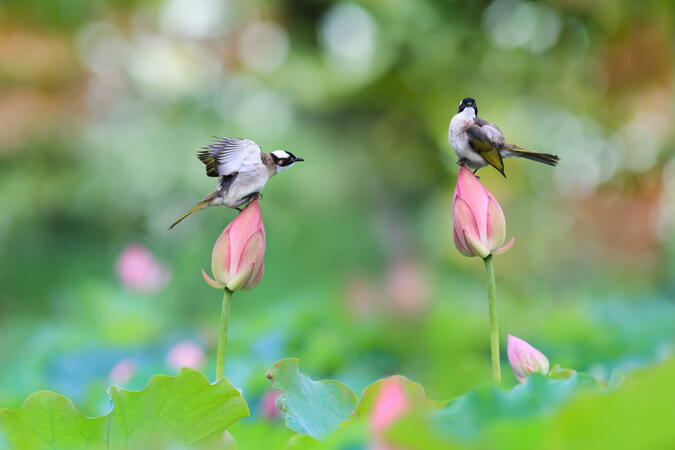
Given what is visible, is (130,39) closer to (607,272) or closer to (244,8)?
(244,8)

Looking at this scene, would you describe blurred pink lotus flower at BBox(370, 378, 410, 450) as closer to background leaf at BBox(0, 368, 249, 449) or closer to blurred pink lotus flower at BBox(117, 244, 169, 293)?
background leaf at BBox(0, 368, 249, 449)

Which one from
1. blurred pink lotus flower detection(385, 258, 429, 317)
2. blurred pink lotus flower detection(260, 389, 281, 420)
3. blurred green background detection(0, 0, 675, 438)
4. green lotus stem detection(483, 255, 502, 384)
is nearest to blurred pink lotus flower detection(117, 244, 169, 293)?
blurred pink lotus flower detection(385, 258, 429, 317)

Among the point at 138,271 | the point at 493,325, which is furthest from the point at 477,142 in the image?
the point at 138,271

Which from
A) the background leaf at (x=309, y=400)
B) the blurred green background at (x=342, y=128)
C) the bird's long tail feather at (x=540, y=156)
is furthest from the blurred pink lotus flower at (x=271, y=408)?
the blurred green background at (x=342, y=128)

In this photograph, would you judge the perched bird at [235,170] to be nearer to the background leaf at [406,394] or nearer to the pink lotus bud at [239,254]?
the pink lotus bud at [239,254]

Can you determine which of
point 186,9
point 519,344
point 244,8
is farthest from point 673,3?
point 519,344

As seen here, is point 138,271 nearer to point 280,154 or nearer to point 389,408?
point 280,154
